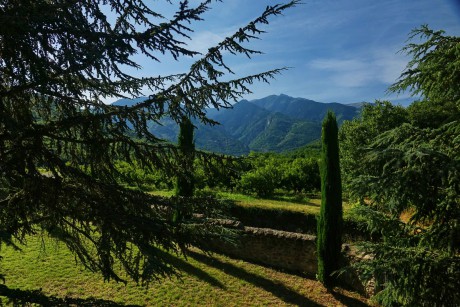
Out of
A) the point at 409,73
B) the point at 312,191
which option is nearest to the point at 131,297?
the point at 409,73

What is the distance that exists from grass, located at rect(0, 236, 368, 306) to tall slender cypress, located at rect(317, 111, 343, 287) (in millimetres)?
766

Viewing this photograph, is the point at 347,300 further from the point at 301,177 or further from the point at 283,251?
the point at 301,177

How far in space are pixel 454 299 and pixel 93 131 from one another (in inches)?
215

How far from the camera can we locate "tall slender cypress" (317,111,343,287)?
9.83 meters

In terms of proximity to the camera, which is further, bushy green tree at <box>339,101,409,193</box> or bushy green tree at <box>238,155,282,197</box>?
bushy green tree at <box>238,155,282,197</box>

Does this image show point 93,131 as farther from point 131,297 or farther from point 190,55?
point 131,297

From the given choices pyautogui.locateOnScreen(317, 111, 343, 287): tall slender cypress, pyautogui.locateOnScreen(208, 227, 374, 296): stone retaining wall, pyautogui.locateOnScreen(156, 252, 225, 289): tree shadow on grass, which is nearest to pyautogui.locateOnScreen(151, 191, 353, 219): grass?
pyautogui.locateOnScreen(208, 227, 374, 296): stone retaining wall

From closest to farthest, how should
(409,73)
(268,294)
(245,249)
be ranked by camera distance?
(409,73) → (268,294) → (245,249)

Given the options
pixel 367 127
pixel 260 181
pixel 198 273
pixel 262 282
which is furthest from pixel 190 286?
pixel 367 127

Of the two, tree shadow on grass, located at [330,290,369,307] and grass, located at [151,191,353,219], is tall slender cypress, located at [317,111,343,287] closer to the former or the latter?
tree shadow on grass, located at [330,290,369,307]

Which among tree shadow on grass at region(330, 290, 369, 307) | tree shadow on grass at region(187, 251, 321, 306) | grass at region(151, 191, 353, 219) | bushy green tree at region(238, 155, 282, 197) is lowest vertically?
tree shadow on grass at region(330, 290, 369, 307)

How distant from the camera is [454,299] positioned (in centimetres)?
457

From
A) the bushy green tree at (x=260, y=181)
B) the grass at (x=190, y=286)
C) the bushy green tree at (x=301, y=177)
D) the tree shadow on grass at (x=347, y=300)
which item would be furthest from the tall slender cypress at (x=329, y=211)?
the bushy green tree at (x=301, y=177)

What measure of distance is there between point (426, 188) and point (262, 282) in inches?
265
